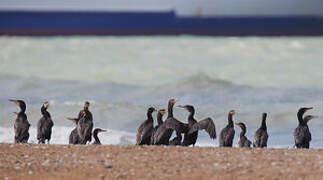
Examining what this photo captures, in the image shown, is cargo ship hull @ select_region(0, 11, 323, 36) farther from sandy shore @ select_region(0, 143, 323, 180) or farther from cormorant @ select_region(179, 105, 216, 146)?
sandy shore @ select_region(0, 143, 323, 180)

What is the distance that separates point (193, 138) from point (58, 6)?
52356 mm

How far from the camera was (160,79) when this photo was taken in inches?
1193

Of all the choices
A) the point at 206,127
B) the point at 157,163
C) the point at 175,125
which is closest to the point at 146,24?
the point at 206,127

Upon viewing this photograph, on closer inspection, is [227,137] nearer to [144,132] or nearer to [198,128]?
[198,128]

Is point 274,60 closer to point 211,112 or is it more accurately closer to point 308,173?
point 211,112

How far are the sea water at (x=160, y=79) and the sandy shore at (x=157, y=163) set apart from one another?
332cm

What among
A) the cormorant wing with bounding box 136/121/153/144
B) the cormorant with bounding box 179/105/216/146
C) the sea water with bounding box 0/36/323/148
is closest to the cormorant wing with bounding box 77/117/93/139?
the cormorant wing with bounding box 136/121/153/144

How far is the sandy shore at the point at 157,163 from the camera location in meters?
8.57

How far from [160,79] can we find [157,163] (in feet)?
69.8

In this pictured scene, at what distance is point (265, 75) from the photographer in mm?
31984

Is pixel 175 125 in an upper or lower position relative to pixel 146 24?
lower

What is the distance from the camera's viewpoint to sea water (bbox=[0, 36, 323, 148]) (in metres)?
16.5

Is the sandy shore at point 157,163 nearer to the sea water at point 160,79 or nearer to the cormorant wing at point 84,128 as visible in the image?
the cormorant wing at point 84,128

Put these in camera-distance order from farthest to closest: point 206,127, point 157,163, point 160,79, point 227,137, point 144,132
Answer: point 160,79, point 227,137, point 206,127, point 144,132, point 157,163
